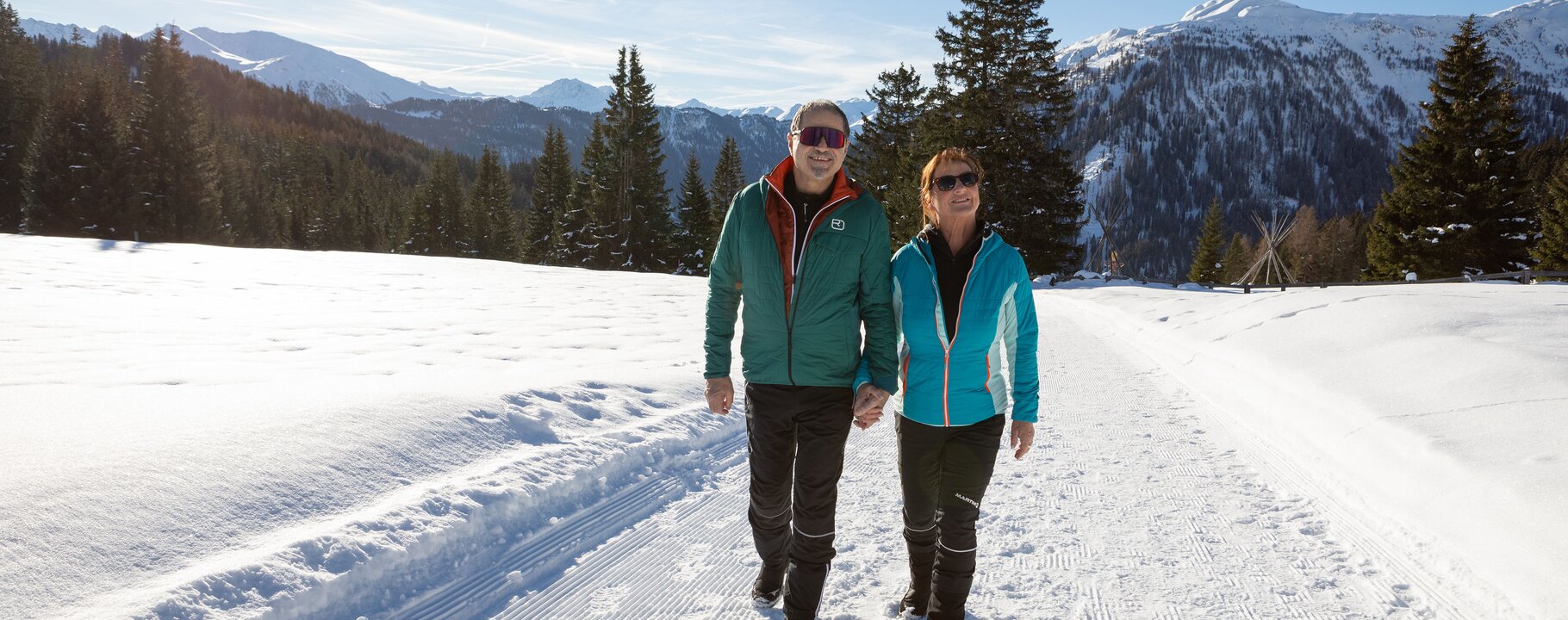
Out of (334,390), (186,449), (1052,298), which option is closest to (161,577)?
(186,449)

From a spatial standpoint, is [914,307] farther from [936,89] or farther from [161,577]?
[936,89]

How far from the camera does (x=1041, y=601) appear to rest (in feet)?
9.26

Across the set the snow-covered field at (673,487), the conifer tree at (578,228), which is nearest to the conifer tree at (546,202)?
the conifer tree at (578,228)

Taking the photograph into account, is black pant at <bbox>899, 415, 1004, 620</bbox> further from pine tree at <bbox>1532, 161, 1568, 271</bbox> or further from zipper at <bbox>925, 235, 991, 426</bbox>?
pine tree at <bbox>1532, 161, 1568, 271</bbox>

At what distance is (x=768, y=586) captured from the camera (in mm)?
2848

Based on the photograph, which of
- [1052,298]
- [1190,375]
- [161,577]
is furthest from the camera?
[1052,298]

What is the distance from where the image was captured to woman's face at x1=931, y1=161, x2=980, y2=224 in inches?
98.7

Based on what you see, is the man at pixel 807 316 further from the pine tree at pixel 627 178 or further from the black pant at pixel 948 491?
the pine tree at pixel 627 178

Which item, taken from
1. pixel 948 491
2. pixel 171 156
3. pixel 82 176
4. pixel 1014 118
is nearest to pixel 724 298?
pixel 948 491

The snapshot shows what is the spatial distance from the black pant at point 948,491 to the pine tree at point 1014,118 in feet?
81.6

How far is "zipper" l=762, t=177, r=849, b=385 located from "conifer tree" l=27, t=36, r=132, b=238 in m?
44.2

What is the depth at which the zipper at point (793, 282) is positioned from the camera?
2.42 meters

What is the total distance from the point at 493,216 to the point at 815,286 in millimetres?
Answer: 52401

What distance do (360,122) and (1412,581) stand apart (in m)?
150
